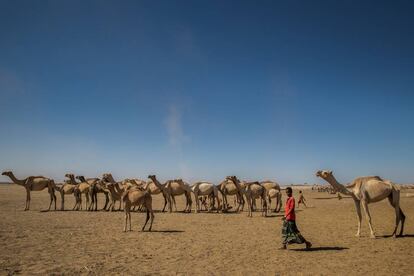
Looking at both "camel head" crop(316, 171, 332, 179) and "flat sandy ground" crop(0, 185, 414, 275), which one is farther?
"camel head" crop(316, 171, 332, 179)

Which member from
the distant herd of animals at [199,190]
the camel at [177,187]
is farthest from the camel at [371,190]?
the camel at [177,187]

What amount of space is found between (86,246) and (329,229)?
11365 millimetres

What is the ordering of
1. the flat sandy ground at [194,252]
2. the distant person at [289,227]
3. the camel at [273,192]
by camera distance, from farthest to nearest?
the camel at [273,192] < the distant person at [289,227] < the flat sandy ground at [194,252]

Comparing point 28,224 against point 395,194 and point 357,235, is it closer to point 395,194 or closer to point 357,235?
point 357,235

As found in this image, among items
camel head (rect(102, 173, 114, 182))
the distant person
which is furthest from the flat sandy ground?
camel head (rect(102, 173, 114, 182))

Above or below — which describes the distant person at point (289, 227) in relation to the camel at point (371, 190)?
below

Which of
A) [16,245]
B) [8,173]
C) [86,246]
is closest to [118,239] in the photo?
[86,246]

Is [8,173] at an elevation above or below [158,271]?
above

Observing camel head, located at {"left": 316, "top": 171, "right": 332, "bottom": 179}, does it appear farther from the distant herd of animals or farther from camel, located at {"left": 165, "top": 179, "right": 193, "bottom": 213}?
camel, located at {"left": 165, "top": 179, "right": 193, "bottom": 213}

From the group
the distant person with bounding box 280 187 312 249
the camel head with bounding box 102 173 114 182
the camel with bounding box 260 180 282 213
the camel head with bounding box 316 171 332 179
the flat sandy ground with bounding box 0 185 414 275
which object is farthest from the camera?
the camel head with bounding box 102 173 114 182

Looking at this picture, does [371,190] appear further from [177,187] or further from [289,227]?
[177,187]

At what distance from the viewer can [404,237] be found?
1398 cm

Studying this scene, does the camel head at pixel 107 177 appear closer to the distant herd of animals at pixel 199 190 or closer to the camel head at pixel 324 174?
the distant herd of animals at pixel 199 190

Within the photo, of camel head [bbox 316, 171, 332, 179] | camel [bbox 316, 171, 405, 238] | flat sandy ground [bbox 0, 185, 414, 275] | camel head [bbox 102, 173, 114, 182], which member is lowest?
flat sandy ground [bbox 0, 185, 414, 275]
